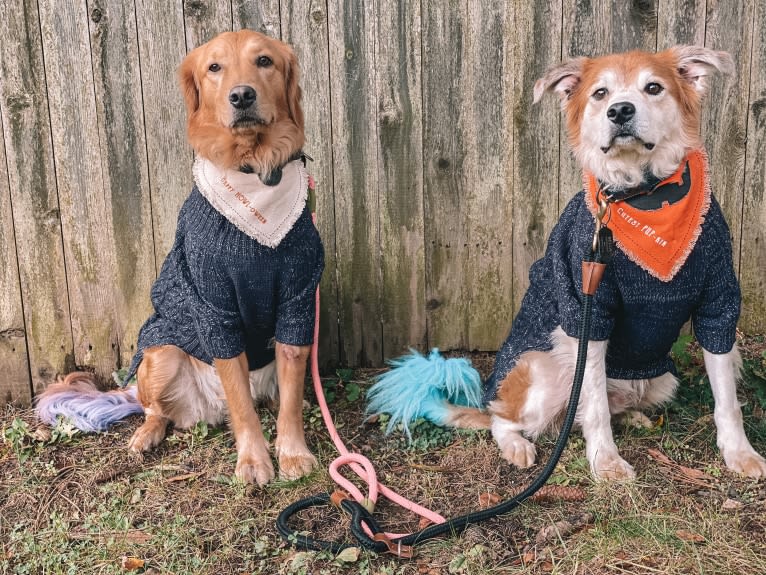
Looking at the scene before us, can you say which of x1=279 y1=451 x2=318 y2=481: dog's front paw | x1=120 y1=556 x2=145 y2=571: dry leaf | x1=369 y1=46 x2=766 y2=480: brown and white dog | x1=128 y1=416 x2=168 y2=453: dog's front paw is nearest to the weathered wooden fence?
x1=128 y1=416 x2=168 y2=453: dog's front paw

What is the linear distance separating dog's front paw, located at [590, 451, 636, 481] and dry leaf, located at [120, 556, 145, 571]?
5.41ft

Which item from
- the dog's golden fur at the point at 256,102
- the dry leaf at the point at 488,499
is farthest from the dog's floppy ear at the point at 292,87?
the dry leaf at the point at 488,499

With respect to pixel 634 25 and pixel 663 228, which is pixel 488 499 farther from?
pixel 634 25

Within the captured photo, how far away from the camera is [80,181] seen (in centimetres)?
379

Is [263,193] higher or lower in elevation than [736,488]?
higher

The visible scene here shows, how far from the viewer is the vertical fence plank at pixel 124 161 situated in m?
3.66

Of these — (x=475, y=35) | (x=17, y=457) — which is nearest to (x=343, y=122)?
(x=475, y=35)

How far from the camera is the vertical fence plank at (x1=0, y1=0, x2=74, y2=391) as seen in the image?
11.9 ft

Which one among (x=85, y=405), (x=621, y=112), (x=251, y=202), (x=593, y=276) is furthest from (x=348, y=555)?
(x=621, y=112)

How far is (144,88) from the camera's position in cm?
372

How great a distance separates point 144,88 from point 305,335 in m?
1.45

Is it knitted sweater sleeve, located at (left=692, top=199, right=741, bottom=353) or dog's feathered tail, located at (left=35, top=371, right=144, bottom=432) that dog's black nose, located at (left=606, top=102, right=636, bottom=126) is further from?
dog's feathered tail, located at (left=35, top=371, right=144, bottom=432)

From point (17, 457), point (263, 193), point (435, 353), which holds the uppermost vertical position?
point (263, 193)

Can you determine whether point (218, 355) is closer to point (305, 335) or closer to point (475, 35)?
point (305, 335)
